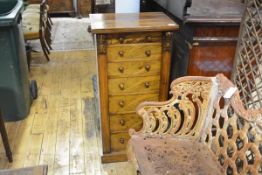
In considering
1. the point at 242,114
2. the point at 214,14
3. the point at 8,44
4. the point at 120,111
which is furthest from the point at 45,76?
the point at 242,114

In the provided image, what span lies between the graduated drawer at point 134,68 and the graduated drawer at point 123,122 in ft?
1.01

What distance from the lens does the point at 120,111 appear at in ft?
6.23

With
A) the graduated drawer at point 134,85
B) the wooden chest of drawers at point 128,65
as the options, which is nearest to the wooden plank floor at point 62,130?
the wooden chest of drawers at point 128,65

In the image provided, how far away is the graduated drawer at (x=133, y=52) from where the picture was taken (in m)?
1.70

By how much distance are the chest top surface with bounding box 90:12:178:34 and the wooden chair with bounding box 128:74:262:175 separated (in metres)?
0.39

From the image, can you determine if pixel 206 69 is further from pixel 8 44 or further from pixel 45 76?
pixel 45 76

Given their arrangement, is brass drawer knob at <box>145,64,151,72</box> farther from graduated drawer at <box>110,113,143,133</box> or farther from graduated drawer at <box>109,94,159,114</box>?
graduated drawer at <box>110,113,143,133</box>

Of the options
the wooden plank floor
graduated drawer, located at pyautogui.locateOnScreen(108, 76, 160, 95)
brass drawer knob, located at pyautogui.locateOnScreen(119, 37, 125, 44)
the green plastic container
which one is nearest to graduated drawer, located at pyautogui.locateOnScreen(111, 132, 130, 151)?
the wooden plank floor

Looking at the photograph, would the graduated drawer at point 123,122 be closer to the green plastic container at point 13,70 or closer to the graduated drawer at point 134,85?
the graduated drawer at point 134,85

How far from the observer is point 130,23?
171 centimetres

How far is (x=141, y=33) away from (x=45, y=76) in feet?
6.86

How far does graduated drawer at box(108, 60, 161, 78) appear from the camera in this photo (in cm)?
175

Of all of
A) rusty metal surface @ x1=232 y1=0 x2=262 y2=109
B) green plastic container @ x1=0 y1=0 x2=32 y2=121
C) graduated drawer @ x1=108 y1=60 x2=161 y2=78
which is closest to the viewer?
rusty metal surface @ x1=232 y1=0 x2=262 y2=109

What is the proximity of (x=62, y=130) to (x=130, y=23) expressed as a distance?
1178mm
